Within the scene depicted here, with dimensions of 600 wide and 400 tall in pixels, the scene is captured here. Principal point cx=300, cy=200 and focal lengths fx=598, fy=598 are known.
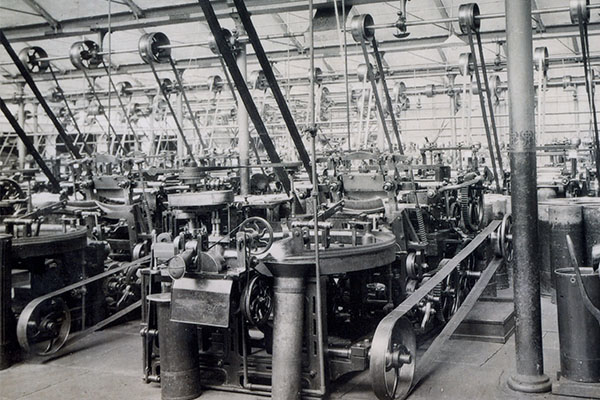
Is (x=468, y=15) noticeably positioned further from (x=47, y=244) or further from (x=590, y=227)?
(x=47, y=244)

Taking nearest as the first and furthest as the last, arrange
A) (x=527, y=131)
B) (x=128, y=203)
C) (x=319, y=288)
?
(x=319, y=288)
(x=527, y=131)
(x=128, y=203)

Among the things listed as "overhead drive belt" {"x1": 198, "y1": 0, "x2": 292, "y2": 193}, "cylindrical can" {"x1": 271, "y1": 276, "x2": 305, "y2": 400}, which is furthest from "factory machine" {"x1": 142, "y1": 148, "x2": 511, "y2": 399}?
"overhead drive belt" {"x1": 198, "y1": 0, "x2": 292, "y2": 193}

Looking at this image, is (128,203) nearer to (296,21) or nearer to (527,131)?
(527,131)

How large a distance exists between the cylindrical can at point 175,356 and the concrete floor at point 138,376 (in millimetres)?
106

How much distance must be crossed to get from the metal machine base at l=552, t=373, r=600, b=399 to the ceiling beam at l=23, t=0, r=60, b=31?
9.54m

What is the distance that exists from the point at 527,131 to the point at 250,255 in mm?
1632

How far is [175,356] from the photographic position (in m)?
3.24

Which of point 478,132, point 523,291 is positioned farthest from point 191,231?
point 478,132

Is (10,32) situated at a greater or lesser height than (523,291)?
greater

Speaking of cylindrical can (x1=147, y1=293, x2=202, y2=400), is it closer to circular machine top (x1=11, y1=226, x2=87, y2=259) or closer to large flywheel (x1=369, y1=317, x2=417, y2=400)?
large flywheel (x1=369, y1=317, x2=417, y2=400)

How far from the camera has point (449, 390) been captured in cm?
328

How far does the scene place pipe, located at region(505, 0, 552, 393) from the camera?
3.22 m

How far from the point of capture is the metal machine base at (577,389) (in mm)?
3092

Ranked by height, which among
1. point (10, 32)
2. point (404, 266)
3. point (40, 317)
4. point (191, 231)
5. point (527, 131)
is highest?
point (10, 32)
